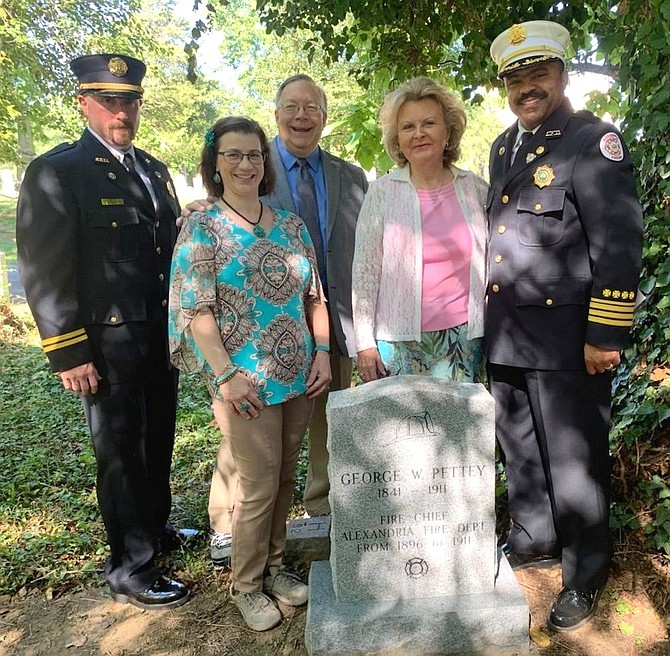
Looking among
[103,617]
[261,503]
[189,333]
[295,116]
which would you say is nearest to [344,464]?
[261,503]

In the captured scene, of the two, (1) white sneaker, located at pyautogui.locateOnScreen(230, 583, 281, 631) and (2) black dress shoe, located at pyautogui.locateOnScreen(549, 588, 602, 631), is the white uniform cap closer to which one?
(2) black dress shoe, located at pyautogui.locateOnScreen(549, 588, 602, 631)

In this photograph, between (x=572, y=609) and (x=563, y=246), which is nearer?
(x=563, y=246)

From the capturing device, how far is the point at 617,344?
2.52m

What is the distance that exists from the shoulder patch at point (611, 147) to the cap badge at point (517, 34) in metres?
0.52

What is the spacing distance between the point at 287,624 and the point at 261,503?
614mm

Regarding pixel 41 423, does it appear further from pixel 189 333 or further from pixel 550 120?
pixel 550 120

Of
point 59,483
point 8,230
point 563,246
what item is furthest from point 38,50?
point 563,246

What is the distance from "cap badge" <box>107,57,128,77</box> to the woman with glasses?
1.97 feet

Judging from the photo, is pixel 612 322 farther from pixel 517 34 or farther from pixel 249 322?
pixel 249 322

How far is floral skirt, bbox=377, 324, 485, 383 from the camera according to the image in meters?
2.84

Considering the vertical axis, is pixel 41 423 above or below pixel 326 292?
below

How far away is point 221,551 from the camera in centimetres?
341

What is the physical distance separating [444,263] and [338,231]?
2.62 ft

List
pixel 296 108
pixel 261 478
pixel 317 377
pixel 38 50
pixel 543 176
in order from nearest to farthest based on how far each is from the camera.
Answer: pixel 543 176 → pixel 261 478 → pixel 317 377 → pixel 296 108 → pixel 38 50
